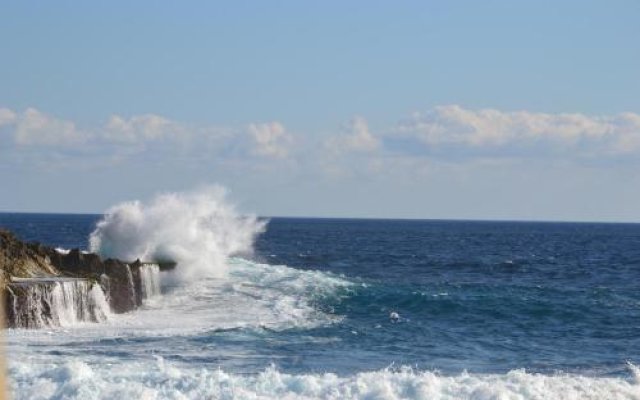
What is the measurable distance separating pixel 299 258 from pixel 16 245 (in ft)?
114

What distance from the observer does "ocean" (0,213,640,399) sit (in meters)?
15.3

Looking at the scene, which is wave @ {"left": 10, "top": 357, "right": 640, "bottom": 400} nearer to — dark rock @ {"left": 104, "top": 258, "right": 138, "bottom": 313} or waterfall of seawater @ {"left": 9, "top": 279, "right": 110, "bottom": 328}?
waterfall of seawater @ {"left": 9, "top": 279, "right": 110, "bottom": 328}

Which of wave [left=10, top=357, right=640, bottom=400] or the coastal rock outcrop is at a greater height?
the coastal rock outcrop

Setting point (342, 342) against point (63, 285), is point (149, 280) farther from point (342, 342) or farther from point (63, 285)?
point (342, 342)

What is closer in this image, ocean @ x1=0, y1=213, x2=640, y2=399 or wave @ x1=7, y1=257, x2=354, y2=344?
ocean @ x1=0, y1=213, x2=640, y2=399

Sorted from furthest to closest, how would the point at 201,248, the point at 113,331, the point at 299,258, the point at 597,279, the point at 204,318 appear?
the point at 299,258
the point at 597,279
the point at 201,248
the point at 204,318
the point at 113,331

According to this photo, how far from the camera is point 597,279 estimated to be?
47406 mm

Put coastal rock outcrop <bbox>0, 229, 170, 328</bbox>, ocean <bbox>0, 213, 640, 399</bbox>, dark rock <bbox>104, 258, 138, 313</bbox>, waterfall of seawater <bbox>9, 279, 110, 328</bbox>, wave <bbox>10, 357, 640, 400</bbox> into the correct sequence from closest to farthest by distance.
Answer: wave <bbox>10, 357, 640, 400</bbox>
ocean <bbox>0, 213, 640, 399</bbox>
waterfall of seawater <bbox>9, 279, 110, 328</bbox>
coastal rock outcrop <bbox>0, 229, 170, 328</bbox>
dark rock <bbox>104, 258, 138, 313</bbox>

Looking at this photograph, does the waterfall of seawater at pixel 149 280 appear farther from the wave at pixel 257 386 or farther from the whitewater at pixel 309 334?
the wave at pixel 257 386

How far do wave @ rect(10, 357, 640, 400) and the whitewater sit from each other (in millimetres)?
31

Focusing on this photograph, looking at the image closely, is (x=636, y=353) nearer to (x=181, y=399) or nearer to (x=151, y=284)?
(x=181, y=399)

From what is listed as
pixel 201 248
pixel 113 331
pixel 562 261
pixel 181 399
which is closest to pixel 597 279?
pixel 562 261

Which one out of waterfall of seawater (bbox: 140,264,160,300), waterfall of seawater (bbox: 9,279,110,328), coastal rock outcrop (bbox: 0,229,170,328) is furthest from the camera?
waterfall of seawater (bbox: 140,264,160,300)

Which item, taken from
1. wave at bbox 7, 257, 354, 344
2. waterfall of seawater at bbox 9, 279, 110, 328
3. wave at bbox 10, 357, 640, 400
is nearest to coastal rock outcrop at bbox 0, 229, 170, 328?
waterfall of seawater at bbox 9, 279, 110, 328
